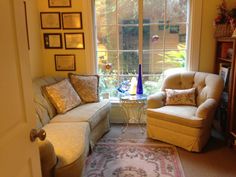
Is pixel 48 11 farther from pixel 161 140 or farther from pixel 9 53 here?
pixel 9 53

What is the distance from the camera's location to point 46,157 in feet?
5.50

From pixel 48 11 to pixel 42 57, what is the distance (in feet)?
2.36

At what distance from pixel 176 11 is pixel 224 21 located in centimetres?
71

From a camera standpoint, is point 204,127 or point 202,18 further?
point 202,18

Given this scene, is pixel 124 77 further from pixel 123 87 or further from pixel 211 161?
pixel 211 161

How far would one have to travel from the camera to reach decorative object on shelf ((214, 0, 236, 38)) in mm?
2994

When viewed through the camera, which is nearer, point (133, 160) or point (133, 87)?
point (133, 160)

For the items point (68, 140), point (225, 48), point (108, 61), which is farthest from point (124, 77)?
point (68, 140)

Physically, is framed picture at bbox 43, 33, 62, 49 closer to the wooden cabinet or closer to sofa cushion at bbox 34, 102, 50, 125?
sofa cushion at bbox 34, 102, 50, 125

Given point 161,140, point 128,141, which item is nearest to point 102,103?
point 128,141

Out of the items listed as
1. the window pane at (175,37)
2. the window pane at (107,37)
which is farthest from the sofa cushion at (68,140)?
the window pane at (175,37)

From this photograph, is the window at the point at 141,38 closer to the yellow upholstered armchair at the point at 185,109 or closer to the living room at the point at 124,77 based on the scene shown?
the living room at the point at 124,77

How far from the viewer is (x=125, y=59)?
3.70 metres

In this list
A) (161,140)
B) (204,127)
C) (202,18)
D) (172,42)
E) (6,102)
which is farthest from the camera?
(172,42)
